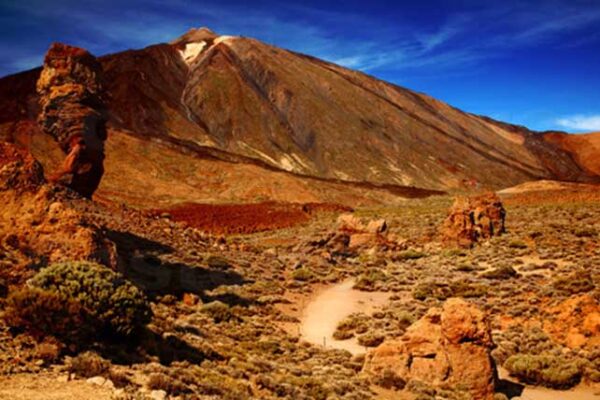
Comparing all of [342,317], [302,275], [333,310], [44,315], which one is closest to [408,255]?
[302,275]

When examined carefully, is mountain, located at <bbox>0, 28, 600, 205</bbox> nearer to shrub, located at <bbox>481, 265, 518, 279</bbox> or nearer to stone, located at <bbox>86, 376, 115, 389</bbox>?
shrub, located at <bbox>481, 265, 518, 279</bbox>

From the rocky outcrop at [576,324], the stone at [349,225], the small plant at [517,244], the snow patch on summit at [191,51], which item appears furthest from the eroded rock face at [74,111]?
the snow patch on summit at [191,51]

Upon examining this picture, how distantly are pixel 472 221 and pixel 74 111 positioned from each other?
29389mm

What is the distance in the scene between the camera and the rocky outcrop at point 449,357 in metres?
15.1

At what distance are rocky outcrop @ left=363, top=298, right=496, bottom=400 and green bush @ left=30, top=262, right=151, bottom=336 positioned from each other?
6.80m

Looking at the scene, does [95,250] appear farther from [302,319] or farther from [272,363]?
[302,319]

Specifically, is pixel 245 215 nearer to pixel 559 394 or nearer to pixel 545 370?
pixel 545 370

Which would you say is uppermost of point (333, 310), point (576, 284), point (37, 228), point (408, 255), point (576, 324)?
point (408, 255)

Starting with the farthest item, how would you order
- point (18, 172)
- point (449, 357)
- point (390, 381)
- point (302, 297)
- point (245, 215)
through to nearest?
point (245, 215) → point (302, 297) → point (18, 172) → point (449, 357) → point (390, 381)

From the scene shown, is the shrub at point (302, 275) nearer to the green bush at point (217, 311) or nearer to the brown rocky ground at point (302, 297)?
the brown rocky ground at point (302, 297)

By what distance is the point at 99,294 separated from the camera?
12.1 m

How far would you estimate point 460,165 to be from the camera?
13200 cm

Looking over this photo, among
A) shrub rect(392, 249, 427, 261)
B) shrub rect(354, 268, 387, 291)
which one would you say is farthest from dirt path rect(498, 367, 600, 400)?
shrub rect(392, 249, 427, 261)

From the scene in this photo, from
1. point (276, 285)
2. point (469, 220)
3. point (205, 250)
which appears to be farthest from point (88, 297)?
point (469, 220)
